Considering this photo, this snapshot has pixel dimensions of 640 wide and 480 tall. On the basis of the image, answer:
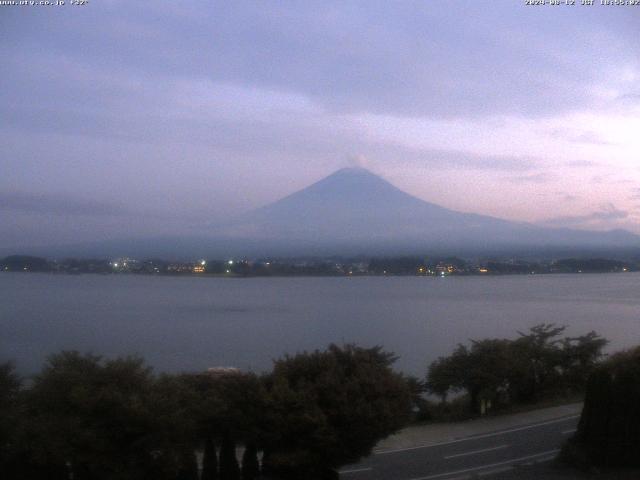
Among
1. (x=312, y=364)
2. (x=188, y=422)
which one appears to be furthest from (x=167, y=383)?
(x=312, y=364)

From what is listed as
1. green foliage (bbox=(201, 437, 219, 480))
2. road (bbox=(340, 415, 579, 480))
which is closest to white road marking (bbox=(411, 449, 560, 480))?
road (bbox=(340, 415, 579, 480))

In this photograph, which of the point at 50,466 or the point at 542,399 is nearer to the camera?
the point at 50,466

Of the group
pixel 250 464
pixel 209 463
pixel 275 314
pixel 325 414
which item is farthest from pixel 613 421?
pixel 275 314

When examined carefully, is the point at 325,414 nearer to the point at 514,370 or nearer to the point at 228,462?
the point at 228,462

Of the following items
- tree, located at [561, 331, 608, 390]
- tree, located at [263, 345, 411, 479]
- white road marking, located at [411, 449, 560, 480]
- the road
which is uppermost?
tree, located at [263, 345, 411, 479]

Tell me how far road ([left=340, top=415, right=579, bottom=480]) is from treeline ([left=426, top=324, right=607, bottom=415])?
2.42 meters

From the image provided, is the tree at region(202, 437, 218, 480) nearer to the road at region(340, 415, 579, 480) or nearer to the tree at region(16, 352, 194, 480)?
the tree at region(16, 352, 194, 480)

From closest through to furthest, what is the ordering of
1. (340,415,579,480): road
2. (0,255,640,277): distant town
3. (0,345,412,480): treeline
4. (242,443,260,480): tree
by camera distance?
(0,345,412,480): treeline → (242,443,260,480): tree → (340,415,579,480): road → (0,255,640,277): distant town

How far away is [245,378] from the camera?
32.9 ft

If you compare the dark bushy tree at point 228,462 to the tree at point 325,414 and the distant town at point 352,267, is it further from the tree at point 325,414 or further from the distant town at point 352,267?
the distant town at point 352,267

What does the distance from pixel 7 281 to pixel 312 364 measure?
36.3 meters

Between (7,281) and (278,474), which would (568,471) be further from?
(7,281)

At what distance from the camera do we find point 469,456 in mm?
12320

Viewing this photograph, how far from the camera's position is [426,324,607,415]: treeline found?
1695cm
